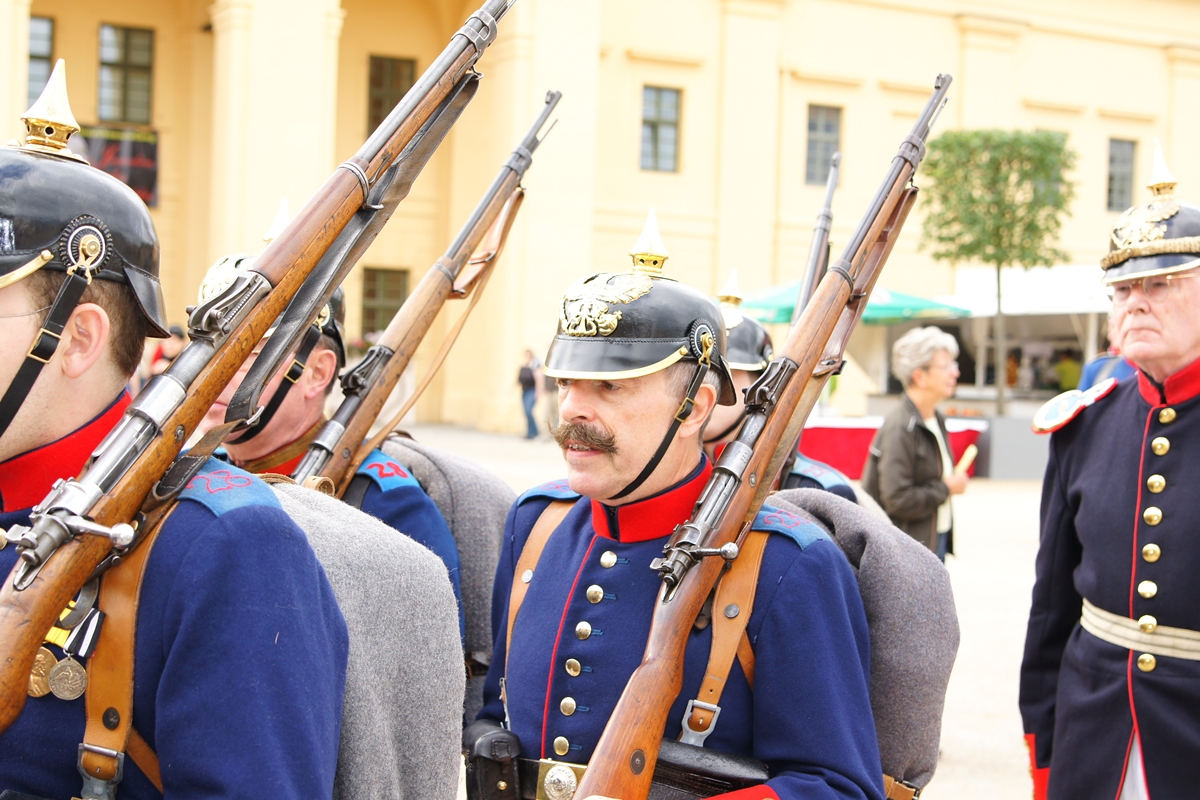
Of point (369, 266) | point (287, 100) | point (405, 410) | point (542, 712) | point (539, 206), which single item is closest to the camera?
point (542, 712)

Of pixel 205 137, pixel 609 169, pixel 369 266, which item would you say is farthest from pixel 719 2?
pixel 205 137

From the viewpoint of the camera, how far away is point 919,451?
5766 mm

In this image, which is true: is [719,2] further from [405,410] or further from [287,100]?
[405,410]

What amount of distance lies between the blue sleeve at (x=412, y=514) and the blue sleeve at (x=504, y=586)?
41 cm

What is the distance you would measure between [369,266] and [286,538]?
22167 mm

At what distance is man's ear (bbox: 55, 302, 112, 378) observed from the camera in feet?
5.31

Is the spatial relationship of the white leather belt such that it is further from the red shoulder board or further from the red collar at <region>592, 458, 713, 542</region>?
the red collar at <region>592, 458, 713, 542</region>

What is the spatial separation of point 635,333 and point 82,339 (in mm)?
1072

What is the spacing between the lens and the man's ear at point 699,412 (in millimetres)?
2461

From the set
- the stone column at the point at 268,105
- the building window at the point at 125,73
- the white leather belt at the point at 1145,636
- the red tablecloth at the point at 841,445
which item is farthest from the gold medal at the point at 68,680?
the building window at the point at 125,73

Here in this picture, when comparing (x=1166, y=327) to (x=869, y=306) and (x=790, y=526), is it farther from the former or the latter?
(x=869, y=306)

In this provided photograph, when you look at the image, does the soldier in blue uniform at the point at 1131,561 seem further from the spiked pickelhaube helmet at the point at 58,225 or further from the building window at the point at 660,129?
the building window at the point at 660,129

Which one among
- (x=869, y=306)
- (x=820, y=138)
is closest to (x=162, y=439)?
(x=869, y=306)

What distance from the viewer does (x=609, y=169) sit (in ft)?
77.2
